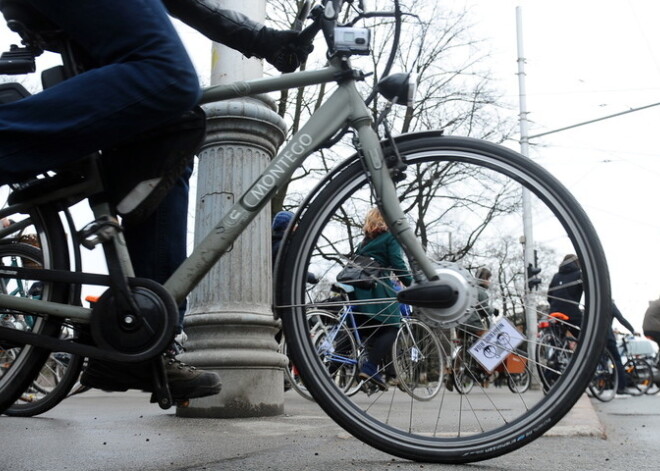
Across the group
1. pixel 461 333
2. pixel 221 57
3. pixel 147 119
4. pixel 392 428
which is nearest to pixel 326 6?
pixel 147 119

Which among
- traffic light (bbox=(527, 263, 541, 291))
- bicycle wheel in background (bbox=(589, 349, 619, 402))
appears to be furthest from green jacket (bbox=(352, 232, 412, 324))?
bicycle wheel in background (bbox=(589, 349, 619, 402))

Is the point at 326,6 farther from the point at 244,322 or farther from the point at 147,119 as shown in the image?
the point at 244,322

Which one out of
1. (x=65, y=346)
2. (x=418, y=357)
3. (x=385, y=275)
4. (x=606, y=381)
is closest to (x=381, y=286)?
(x=385, y=275)

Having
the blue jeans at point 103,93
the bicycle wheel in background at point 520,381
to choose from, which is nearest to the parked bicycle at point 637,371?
the bicycle wheel in background at point 520,381

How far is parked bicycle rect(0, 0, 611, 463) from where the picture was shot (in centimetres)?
212

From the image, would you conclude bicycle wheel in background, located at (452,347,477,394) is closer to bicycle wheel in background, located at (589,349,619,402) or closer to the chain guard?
the chain guard

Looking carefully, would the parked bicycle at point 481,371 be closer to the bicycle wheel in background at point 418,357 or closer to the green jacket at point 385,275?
the bicycle wheel in background at point 418,357

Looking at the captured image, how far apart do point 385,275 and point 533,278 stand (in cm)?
43

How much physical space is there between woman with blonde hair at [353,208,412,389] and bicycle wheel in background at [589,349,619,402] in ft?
24.7

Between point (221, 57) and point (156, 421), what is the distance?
7.00 ft

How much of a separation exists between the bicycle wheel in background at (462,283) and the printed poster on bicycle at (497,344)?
1.1 inches

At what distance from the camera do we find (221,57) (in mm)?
4680

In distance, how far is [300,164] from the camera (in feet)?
7.66

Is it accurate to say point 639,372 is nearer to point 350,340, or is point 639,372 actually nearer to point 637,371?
point 637,371
